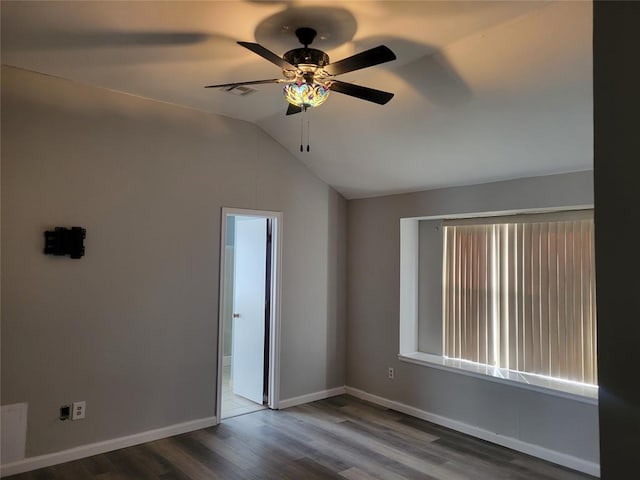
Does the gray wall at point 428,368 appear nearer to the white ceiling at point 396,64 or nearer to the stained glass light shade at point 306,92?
the white ceiling at point 396,64

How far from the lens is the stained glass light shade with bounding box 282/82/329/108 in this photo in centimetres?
240

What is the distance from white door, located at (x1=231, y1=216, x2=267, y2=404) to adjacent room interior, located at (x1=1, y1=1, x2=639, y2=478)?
34 mm

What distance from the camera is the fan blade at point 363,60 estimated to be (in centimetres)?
204

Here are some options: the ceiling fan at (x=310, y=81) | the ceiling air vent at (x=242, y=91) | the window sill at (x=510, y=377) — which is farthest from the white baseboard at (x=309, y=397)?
the ceiling fan at (x=310, y=81)

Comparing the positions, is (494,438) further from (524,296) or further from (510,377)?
(524,296)

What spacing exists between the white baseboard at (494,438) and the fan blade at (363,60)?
127 inches

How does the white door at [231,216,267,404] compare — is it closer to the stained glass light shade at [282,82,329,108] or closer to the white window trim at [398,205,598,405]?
the white window trim at [398,205,598,405]

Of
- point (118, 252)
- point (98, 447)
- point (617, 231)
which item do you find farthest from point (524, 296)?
point (98, 447)

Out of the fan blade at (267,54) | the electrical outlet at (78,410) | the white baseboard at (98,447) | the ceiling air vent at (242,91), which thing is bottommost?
the white baseboard at (98,447)

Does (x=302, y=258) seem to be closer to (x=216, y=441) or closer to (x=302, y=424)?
(x=302, y=424)

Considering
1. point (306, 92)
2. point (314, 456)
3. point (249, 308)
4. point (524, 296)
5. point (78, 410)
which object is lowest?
point (314, 456)

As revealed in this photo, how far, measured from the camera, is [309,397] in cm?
492

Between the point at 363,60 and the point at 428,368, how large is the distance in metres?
3.25

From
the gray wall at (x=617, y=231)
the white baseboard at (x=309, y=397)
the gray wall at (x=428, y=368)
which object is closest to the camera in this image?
the gray wall at (x=617, y=231)
